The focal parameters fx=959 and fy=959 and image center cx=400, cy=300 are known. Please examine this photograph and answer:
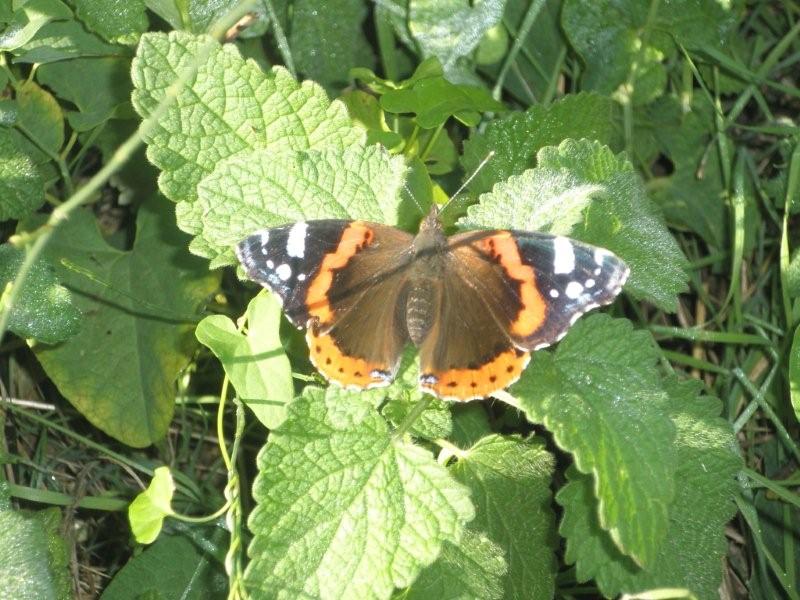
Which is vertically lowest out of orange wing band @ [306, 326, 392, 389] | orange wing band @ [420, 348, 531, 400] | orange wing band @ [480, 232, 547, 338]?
orange wing band @ [306, 326, 392, 389]

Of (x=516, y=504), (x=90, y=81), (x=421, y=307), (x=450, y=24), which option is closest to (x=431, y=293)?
(x=421, y=307)

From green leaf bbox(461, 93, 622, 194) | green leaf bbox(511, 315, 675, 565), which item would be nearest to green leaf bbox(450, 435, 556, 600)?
green leaf bbox(511, 315, 675, 565)

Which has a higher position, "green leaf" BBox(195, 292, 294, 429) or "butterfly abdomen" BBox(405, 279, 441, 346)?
"butterfly abdomen" BBox(405, 279, 441, 346)

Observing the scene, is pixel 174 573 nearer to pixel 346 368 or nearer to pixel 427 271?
pixel 346 368

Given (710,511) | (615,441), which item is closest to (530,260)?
(615,441)

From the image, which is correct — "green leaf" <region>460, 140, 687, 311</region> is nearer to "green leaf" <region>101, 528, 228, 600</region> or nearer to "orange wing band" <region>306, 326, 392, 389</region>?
"orange wing band" <region>306, 326, 392, 389</region>

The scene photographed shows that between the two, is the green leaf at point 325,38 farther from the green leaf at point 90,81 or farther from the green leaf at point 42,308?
the green leaf at point 42,308

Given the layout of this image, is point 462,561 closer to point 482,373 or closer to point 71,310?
point 482,373
